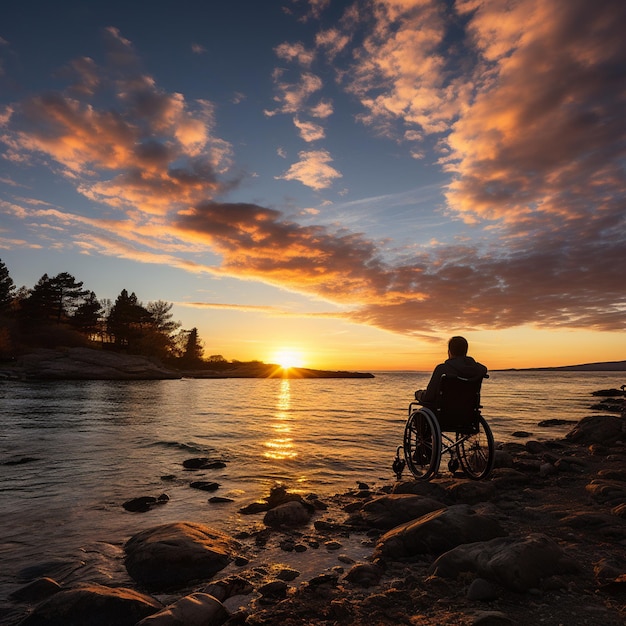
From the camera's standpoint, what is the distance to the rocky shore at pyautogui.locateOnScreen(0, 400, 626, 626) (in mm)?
3398

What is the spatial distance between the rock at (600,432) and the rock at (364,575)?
12.9 m

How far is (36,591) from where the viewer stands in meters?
4.07

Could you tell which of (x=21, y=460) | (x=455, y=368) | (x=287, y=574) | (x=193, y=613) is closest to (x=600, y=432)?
(x=455, y=368)

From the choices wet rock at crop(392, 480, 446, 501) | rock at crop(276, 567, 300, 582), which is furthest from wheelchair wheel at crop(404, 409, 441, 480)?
rock at crop(276, 567, 300, 582)

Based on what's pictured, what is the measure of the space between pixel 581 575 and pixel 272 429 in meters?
15.0

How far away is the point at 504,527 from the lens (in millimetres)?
5586

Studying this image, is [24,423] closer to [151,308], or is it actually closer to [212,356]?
[151,308]

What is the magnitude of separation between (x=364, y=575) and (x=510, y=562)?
4.69 feet

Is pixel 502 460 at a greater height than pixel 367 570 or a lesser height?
lesser

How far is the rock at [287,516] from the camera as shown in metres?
6.13

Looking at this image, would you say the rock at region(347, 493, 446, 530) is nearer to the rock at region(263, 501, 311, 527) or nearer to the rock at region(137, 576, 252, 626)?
the rock at region(263, 501, 311, 527)

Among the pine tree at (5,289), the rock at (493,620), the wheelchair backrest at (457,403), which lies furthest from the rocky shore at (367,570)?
the pine tree at (5,289)

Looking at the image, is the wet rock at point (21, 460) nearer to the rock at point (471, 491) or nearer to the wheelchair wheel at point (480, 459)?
the rock at point (471, 491)

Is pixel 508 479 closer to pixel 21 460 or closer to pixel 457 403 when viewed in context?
pixel 457 403
